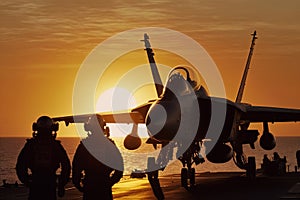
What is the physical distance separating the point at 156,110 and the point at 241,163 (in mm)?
10111

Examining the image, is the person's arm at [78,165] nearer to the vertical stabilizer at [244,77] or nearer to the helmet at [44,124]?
the helmet at [44,124]

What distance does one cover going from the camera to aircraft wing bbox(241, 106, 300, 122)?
31.7 meters

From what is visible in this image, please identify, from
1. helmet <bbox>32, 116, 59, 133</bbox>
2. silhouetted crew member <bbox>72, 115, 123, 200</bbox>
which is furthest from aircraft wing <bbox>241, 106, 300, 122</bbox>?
helmet <bbox>32, 116, 59, 133</bbox>

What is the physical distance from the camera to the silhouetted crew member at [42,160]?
12.4 m

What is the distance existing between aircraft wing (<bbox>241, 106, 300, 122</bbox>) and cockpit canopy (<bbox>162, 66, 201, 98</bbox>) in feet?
16.3

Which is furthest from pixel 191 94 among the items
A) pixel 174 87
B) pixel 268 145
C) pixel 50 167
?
pixel 50 167

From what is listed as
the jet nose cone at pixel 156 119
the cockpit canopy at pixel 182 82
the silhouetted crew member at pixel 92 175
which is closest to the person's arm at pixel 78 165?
the silhouetted crew member at pixel 92 175

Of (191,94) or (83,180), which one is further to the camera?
(191,94)

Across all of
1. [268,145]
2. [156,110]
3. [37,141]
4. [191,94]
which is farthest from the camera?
[268,145]

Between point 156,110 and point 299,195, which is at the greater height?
point 156,110

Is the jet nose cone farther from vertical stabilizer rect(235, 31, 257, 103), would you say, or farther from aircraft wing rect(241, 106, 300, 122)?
vertical stabilizer rect(235, 31, 257, 103)

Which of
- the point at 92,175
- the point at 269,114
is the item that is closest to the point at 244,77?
the point at 269,114

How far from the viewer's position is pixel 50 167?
41.1ft

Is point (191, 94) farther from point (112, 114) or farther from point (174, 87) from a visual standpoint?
point (112, 114)
